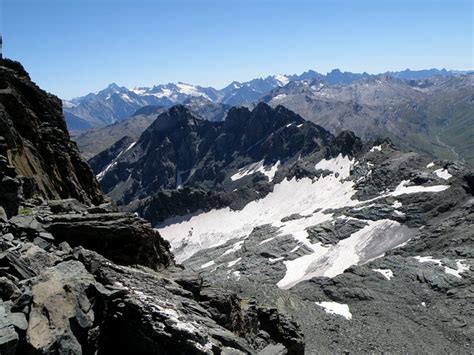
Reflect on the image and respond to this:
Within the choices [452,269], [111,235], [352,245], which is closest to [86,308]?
[111,235]

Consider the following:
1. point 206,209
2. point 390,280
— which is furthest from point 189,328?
point 206,209

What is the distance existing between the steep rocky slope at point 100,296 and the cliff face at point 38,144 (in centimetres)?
680

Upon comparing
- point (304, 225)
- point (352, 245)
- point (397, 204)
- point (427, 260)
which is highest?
point (397, 204)

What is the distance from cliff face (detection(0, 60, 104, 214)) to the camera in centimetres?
3897

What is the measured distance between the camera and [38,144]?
5006 cm

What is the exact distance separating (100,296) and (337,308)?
5576cm

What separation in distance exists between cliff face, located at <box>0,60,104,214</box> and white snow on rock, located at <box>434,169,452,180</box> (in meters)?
106

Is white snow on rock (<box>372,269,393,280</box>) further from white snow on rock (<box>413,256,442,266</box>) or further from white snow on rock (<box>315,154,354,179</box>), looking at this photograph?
white snow on rock (<box>315,154,354,179</box>)

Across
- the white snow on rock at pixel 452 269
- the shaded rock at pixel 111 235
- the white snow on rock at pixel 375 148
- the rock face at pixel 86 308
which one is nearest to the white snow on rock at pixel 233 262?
the white snow on rock at pixel 452 269

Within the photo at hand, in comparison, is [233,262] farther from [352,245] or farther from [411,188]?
[411,188]

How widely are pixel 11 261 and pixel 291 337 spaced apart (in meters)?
23.4

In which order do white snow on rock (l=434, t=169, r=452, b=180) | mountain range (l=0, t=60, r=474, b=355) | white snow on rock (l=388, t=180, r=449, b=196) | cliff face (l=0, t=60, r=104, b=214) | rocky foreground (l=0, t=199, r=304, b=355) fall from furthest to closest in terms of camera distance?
white snow on rock (l=434, t=169, r=452, b=180), white snow on rock (l=388, t=180, r=449, b=196), cliff face (l=0, t=60, r=104, b=214), mountain range (l=0, t=60, r=474, b=355), rocky foreground (l=0, t=199, r=304, b=355)

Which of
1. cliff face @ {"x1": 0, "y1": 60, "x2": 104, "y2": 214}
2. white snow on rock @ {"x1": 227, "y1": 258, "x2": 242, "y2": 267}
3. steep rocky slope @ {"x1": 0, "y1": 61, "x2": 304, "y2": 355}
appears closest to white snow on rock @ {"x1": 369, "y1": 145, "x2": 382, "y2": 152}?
white snow on rock @ {"x1": 227, "y1": 258, "x2": 242, "y2": 267}

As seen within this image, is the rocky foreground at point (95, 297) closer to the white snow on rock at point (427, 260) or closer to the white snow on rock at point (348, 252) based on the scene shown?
the white snow on rock at point (427, 260)
